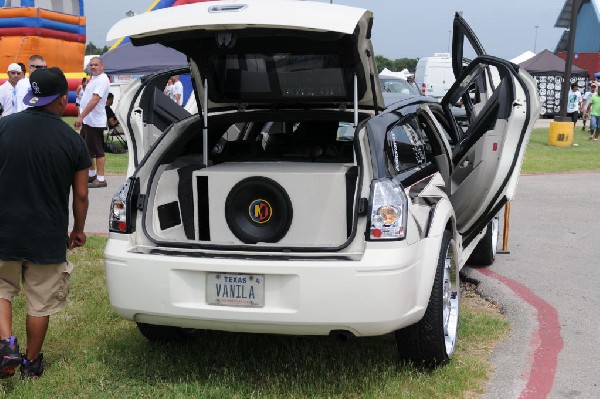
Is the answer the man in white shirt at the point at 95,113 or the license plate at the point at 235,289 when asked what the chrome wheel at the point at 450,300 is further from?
the man in white shirt at the point at 95,113

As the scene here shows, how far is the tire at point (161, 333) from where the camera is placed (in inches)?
188

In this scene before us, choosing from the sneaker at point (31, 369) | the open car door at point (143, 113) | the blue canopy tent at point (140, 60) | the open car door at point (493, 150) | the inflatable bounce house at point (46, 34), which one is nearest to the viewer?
the sneaker at point (31, 369)

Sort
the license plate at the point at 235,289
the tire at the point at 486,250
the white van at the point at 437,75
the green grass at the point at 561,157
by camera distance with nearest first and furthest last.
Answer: the license plate at the point at 235,289 → the tire at the point at 486,250 → the green grass at the point at 561,157 → the white van at the point at 437,75

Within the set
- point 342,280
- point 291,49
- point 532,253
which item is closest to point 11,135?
point 291,49

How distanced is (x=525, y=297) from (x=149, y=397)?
3.33 meters

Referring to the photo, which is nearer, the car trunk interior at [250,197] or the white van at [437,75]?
the car trunk interior at [250,197]

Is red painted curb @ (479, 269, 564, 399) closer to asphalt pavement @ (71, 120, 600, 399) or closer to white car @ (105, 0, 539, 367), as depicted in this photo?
asphalt pavement @ (71, 120, 600, 399)

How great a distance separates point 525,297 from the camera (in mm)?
6137

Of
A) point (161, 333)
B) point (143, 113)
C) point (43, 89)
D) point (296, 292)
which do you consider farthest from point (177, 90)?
point (296, 292)

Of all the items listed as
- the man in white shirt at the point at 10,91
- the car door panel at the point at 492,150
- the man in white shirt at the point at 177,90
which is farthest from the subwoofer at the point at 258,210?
the man in white shirt at the point at 177,90

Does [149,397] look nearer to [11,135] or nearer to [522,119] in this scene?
[11,135]

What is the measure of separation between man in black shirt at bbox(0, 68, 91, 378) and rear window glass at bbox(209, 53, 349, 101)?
3.41 ft

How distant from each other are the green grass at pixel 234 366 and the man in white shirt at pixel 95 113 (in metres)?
6.26

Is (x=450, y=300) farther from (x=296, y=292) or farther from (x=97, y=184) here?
(x=97, y=184)
